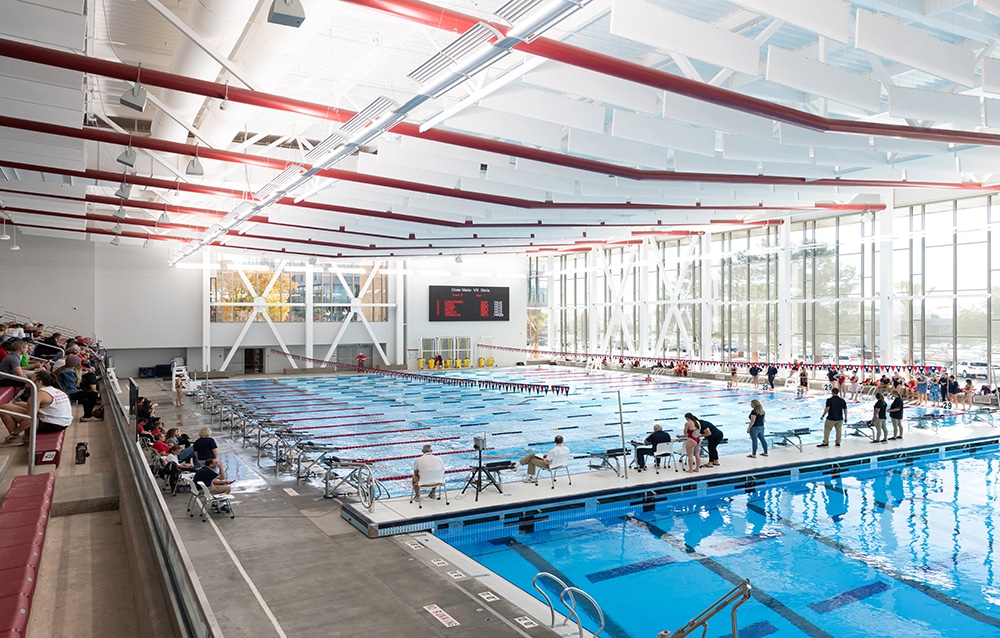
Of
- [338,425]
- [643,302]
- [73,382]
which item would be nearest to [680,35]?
[73,382]

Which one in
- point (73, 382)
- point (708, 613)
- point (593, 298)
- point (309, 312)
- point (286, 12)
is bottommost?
point (708, 613)

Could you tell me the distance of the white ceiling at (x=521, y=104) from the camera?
683 centimetres

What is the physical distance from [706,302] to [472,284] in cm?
1397

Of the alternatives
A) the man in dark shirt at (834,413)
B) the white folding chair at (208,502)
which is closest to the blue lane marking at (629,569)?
the white folding chair at (208,502)

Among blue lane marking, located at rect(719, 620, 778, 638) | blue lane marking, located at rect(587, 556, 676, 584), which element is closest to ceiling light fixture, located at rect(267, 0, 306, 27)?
blue lane marking, located at rect(587, 556, 676, 584)

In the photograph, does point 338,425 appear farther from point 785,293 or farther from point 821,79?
point 785,293

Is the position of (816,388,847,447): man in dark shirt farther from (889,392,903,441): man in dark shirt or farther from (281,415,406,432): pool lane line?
(281,415,406,432): pool lane line

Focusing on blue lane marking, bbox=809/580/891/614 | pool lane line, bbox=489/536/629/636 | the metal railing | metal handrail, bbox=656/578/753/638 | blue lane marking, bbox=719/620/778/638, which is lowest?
pool lane line, bbox=489/536/629/636

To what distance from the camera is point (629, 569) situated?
7.96 meters

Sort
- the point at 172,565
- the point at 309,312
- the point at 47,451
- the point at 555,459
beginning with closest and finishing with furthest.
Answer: the point at 172,565 < the point at 47,451 < the point at 555,459 < the point at 309,312

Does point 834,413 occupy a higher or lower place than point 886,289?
lower

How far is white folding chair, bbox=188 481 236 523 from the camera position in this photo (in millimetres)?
8477

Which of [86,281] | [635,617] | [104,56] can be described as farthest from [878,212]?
[86,281]

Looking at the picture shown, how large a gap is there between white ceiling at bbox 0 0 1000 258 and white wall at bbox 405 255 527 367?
57.5 feet
